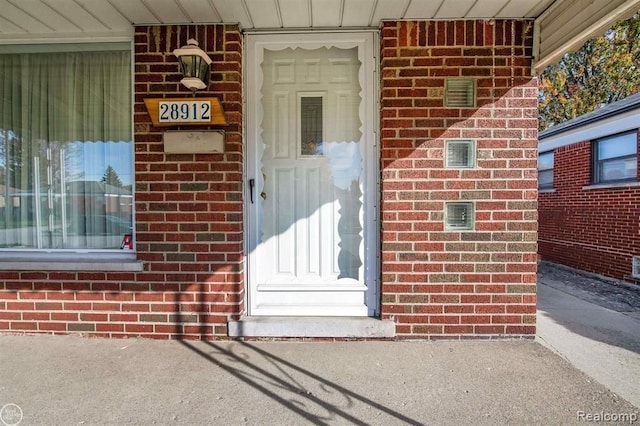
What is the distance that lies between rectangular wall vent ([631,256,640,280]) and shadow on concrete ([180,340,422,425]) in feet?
21.3

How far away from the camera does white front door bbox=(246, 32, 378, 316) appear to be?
135 inches

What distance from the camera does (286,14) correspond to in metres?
3.03

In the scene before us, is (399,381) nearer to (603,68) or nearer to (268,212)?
(268,212)

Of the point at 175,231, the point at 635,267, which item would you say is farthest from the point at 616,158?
the point at 175,231

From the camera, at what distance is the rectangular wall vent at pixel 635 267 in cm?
629

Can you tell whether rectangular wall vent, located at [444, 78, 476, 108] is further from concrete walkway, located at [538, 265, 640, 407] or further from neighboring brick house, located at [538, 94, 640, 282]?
neighboring brick house, located at [538, 94, 640, 282]

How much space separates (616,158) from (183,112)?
7.94 meters

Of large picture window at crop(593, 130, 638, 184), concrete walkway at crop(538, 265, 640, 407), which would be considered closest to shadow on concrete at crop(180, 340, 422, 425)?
concrete walkway at crop(538, 265, 640, 407)

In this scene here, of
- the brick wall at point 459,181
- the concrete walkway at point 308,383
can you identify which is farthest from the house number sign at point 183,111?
the concrete walkway at point 308,383

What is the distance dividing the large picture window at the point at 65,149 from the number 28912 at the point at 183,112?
1.96ft

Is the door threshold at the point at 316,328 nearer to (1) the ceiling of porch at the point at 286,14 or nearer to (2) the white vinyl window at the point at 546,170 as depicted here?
(1) the ceiling of porch at the point at 286,14

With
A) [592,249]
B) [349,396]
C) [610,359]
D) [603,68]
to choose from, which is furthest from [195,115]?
[603,68]

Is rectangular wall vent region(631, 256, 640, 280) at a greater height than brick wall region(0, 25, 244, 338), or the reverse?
brick wall region(0, 25, 244, 338)

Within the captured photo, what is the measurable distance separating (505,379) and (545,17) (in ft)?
9.79
